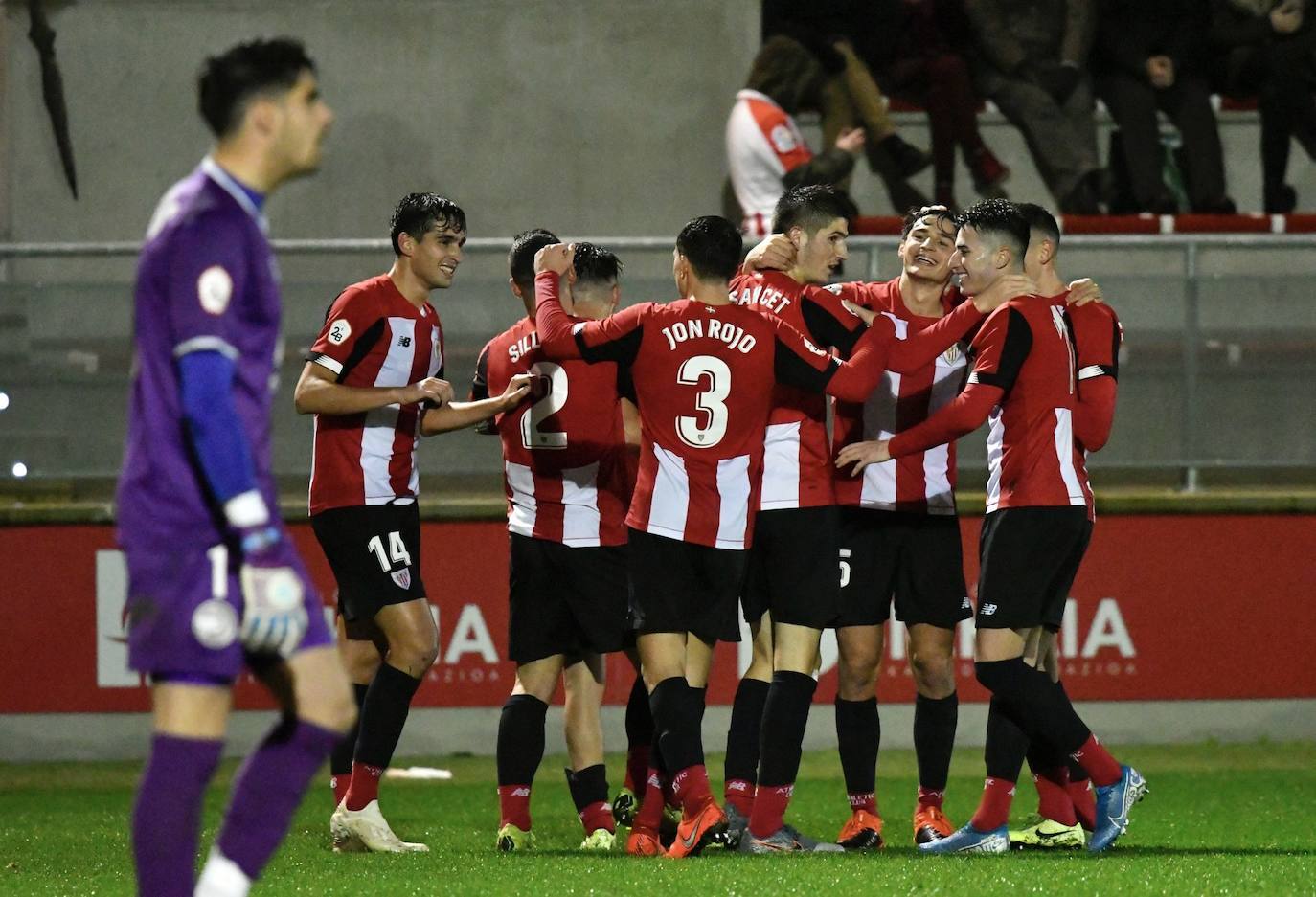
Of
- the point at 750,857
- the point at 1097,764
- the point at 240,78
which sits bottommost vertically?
the point at 750,857

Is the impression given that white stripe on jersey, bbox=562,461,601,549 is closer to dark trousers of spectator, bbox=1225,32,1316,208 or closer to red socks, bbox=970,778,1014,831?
red socks, bbox=970,778,1014,831

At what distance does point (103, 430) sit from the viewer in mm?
9852

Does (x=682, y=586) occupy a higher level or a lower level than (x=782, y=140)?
lower

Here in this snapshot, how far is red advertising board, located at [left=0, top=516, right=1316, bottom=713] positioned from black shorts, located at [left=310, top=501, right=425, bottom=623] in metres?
2.93

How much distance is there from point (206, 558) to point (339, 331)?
3.00m

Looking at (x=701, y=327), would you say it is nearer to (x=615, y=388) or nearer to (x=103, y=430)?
(x=615, y=388)

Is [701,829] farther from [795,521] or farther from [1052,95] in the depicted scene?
[1052,95]

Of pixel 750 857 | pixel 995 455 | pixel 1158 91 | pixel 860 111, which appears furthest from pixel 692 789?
pixel 1158 91

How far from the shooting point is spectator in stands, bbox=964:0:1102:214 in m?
12.2

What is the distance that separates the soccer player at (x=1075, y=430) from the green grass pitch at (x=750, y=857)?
26 centimetres

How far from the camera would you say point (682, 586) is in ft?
20.4

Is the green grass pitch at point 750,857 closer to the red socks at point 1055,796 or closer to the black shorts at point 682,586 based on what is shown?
the red socks at point 1055,796

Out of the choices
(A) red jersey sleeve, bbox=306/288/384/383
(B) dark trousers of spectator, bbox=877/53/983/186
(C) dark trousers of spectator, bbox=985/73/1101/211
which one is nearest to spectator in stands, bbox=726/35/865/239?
(B) dark trousers of spectator, bbox=877/53/983/186

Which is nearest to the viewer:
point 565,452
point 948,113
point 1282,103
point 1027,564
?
point 1027,564
